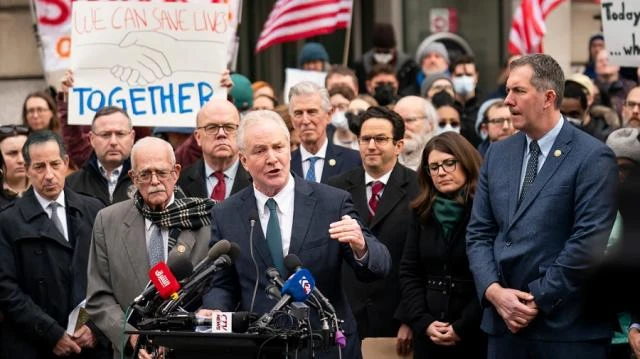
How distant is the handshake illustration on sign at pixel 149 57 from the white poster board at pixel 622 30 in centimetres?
303

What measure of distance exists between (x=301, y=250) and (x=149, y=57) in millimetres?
4613

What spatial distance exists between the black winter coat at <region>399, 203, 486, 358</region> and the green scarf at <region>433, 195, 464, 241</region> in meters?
0.03

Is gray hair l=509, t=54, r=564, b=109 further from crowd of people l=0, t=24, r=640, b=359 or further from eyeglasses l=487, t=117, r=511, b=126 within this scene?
eyeglasses l=487, t=117, r=511, b=126

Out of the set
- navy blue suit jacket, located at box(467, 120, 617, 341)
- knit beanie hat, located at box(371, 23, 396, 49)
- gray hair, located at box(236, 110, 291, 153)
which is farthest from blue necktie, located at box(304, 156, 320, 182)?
knit beanie hat, located at box(371, 23, 396, 49)

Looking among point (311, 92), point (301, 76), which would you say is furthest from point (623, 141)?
point (301, 76)

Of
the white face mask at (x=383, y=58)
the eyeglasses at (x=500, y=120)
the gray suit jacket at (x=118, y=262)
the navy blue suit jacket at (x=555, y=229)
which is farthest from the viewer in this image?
the white face mask at (x=383, y=58)

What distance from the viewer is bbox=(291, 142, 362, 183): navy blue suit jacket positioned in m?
10.5

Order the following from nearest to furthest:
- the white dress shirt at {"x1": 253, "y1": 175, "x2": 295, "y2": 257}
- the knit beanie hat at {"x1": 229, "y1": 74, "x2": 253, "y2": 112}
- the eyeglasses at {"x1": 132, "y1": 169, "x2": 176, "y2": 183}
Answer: the white dress shirt at {"x1": 253, "y1": 175, "x2": 295, "y2": 257} → the eyeglasses at {"x1": 132, "y1": 169, "x2": 176, "y2": 183} → the knit beanie hat at {"x1": 229, "y1": 74, "x2": 253, "y2": 112}

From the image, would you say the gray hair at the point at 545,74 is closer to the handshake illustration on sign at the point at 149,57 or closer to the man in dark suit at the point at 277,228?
the man in dark suit at the point at 277,228

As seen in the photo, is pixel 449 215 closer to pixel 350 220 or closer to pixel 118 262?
pixel 118 262

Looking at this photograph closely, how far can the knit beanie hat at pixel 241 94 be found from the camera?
13289 mm

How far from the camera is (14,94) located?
17406mm

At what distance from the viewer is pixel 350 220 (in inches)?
267

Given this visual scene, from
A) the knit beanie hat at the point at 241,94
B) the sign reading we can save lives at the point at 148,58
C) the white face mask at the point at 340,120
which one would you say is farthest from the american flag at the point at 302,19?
the sign reading we can save lives at the point at 148,58
